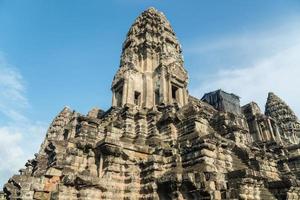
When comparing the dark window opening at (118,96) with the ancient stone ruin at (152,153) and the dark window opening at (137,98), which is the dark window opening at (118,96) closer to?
the ancient stone ruin at (152,153)

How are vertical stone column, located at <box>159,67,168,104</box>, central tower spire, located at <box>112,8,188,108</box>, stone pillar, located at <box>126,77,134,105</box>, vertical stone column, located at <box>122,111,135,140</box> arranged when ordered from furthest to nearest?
1. central tower spire, located at <box>112,8,188,108</box>
2. stone pillar, located at <box>126,77,134,105</box>
3. vertical stone column, located at <box>159,67,168,104</box>
4. vertical stone column, located at <box>122,111,135,140</box>

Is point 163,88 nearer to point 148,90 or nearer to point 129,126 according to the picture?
point 148,90

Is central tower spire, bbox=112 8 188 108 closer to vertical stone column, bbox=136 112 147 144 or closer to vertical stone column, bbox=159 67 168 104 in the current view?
vertical stone column, bbox=159 67 168 104

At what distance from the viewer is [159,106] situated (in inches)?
664

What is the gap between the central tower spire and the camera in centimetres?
1861

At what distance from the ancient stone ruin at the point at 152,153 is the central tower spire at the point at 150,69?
0.09m

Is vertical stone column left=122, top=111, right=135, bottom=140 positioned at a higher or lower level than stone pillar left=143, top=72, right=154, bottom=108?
lower

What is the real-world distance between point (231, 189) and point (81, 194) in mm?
6068

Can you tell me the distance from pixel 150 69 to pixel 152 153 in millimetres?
9023

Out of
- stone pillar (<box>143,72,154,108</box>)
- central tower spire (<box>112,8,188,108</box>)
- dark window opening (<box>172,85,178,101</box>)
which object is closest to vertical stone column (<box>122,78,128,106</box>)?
central tower spire (<box>112,8,188,108</box>)

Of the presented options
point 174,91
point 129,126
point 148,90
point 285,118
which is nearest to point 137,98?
point 148,90

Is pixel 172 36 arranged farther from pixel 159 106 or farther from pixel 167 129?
pixel 167 129

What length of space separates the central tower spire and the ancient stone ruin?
9 cm

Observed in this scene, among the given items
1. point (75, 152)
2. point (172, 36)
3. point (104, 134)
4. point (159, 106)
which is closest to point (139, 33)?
point (172, 36)
